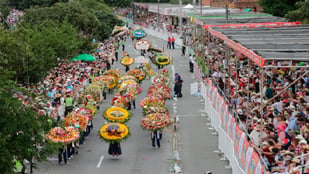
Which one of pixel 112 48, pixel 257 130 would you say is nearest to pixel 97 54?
pixel 112 48

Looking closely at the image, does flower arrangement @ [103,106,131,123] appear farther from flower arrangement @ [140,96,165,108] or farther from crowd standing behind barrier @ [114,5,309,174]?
crowd standing behind barrier @ [114,5,309,174]

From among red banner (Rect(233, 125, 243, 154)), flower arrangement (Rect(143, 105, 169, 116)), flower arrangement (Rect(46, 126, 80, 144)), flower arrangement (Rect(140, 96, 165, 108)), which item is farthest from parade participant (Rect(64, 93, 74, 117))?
red banner (Rect(233, 125, 243, 154))

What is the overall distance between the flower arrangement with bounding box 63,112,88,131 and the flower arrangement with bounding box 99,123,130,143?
1446 mm

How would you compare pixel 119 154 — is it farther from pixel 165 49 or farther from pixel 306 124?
pixel 165 49

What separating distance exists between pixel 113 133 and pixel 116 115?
2.01 meters

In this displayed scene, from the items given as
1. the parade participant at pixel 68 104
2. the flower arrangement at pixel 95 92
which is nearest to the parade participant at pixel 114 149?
the parade participant at pixel 68 104

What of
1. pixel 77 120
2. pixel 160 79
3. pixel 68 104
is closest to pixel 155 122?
pixel 77 120

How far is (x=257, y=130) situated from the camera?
1916 centimetres

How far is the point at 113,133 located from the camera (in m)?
23.7

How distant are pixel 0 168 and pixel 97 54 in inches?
1442

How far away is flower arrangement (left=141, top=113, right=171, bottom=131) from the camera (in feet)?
83.9

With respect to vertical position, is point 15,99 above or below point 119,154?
above

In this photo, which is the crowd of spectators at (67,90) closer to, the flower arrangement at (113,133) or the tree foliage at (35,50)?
the tree foliage at (35,50)

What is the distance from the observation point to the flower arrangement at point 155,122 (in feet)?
83.9
